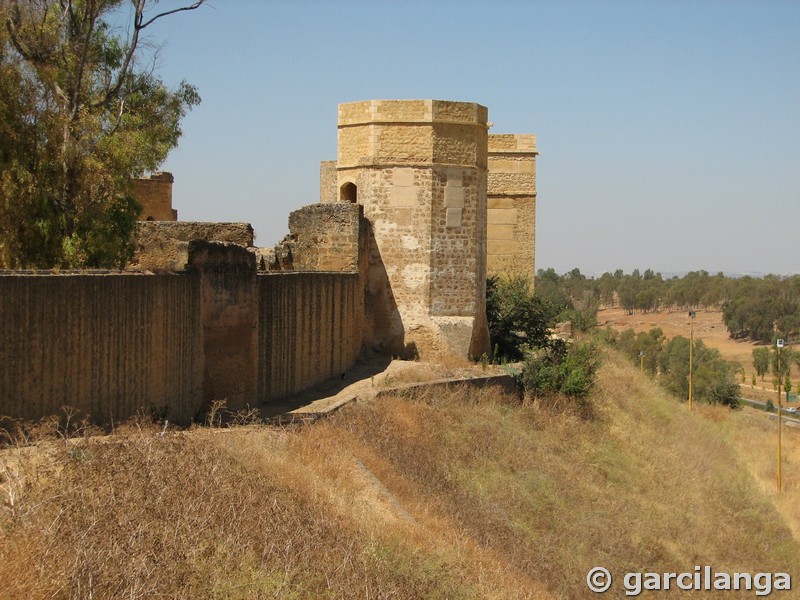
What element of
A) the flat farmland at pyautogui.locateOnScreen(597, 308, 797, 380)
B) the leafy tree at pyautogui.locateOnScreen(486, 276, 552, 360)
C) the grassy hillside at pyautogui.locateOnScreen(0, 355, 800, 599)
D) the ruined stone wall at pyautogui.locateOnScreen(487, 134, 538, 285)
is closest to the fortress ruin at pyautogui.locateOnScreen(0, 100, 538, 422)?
the grassy hillside at pyautogui.locateOnScreen(0, 355, 800, 599)

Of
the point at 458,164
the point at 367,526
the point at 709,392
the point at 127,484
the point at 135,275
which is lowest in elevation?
the point at 709,392

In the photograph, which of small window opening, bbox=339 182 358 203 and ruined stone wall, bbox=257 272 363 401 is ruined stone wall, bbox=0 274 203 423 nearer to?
ruined stone wall, bbox=257 272 363 401

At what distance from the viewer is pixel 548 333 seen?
19.9 m

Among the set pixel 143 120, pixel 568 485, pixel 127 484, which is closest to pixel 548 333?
pixel 568 485

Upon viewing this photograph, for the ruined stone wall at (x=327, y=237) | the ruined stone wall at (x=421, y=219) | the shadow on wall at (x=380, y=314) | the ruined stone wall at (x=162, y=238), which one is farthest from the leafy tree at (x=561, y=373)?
the ruined stone wall at (x=162, y=238)

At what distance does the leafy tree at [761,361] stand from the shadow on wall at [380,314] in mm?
63487

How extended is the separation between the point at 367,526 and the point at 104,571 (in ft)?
9.20

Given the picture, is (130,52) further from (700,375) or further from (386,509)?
(700,375)

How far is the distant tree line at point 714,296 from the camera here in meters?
90.1

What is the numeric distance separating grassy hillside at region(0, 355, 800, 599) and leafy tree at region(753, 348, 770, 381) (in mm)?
59611

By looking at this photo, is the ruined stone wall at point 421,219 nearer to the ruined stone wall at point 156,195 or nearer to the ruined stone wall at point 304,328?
the ruined stone wall at point 304,328

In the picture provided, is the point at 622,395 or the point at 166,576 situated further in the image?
the point at 622,395

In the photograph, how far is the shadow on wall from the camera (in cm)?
1725

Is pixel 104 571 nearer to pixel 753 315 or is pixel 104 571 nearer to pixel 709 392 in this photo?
pixel 709 392
